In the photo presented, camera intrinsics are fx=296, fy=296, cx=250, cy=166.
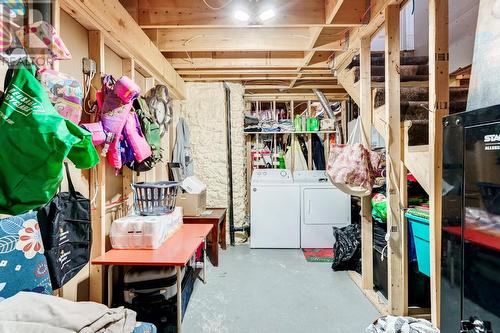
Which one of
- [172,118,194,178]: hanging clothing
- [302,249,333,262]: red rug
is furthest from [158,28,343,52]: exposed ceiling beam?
[302,249,333,262]: red rug

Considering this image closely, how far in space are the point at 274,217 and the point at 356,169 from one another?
1879 mm

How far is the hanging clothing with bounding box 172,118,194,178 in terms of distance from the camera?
3.90 meters

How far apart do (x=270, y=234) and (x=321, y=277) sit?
116 cm

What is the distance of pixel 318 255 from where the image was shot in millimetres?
3799

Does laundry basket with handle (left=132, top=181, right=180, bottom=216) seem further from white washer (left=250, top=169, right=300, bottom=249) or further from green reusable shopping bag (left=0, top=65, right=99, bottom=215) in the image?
white washer (left=250, top=169, right=300, bottom=249)

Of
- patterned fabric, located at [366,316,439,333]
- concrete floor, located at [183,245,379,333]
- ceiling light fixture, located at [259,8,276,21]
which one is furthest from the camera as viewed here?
ceiling light fixture, located at [259,8,276,21]

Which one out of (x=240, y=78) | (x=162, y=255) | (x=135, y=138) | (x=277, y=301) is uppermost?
(x=240, y=78)

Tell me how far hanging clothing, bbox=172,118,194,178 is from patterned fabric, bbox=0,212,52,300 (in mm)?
2498

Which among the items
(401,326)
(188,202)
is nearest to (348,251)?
(401,326)

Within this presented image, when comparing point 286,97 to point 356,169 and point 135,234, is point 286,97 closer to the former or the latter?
point 356,169

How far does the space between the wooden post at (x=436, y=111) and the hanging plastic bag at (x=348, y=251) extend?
157 cm

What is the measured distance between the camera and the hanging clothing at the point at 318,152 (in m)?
4.92

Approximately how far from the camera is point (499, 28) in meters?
1.08

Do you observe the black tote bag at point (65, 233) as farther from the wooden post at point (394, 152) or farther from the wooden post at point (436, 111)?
the wooden post at point (394, 152)
